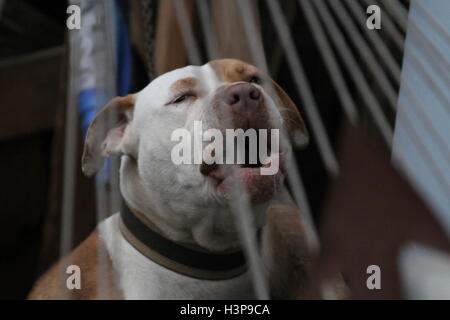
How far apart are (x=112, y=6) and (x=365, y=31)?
1.01ft

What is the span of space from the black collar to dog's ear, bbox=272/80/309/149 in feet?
0.42

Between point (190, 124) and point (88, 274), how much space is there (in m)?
0.18

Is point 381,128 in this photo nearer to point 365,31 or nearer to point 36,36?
point 365,31

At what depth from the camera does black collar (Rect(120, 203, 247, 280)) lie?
27.7 inches

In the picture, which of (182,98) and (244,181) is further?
(182,98)

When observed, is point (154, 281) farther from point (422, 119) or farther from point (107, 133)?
point (422, 119)

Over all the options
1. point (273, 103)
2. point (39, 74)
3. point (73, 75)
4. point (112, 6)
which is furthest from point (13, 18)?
point (273, 103)

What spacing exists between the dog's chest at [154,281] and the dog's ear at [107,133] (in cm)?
7

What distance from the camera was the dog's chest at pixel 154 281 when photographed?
69 centimetres

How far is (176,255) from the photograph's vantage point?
72cm

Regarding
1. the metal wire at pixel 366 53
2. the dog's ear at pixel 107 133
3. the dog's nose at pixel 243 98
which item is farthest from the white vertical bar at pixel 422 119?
the dog's ear at pixel 107 133

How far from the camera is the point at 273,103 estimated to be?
658mm

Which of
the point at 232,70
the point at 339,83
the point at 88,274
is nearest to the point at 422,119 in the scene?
the point at 339,83

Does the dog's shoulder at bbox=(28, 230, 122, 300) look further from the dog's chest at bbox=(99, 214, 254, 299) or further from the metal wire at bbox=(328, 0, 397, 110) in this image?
the metal wire at bbox=(328, 0, 397, 110)
